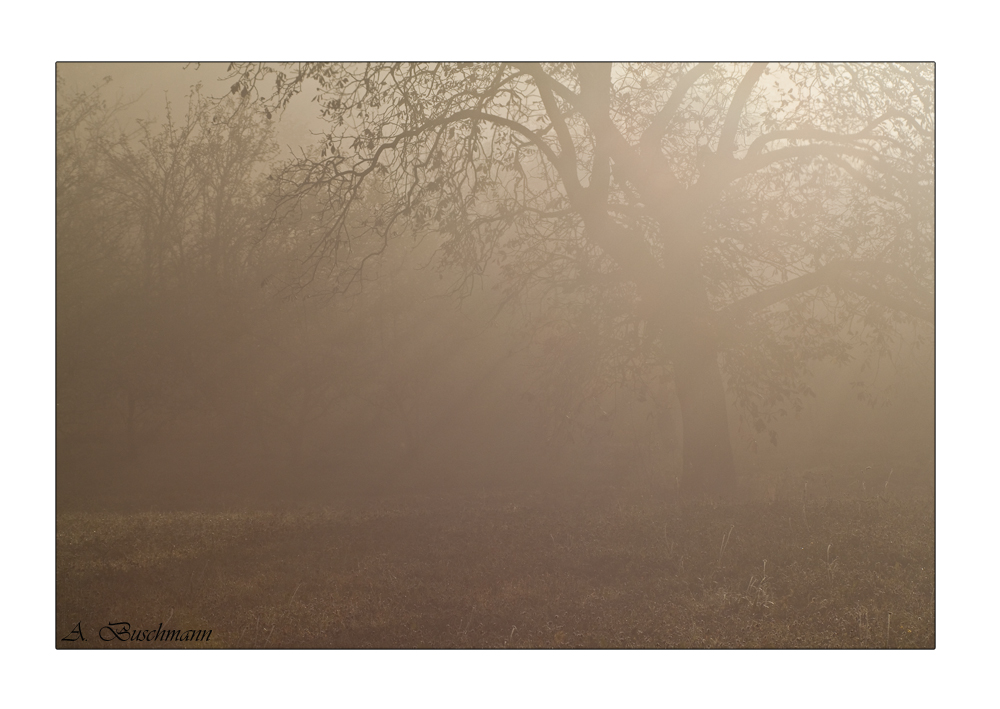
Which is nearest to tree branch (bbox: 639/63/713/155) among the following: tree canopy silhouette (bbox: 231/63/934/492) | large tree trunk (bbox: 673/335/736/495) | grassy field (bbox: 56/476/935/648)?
tree canopy silhouette (bbox: 231/63/934/492)

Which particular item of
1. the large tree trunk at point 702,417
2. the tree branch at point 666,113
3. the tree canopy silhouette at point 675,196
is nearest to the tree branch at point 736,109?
the tree canopy silhouette at point 675,196

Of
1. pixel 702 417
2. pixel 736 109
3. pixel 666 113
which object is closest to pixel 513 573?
pixel 702 417

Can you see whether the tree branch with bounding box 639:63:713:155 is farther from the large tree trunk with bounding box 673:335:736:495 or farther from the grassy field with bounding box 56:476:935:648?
the grassy field with bounding box 56:476:935:648

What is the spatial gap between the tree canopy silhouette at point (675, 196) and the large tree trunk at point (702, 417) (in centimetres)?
1

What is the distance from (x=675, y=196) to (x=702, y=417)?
1.84 metres

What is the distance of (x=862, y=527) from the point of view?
4227mm

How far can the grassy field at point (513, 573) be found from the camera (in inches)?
151

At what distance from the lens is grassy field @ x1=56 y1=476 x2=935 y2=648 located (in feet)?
12.6

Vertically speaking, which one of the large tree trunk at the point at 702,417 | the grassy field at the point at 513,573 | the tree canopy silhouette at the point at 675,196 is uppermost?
the tree canopy silhouette at the point at 675,196

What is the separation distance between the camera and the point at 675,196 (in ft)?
13.9

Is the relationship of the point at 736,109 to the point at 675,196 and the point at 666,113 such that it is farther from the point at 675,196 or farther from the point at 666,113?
the point at 675,196

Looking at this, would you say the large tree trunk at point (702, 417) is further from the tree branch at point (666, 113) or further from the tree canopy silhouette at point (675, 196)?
the tree branch at point (666, 113)

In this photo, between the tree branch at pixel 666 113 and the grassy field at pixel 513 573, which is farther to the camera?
the tree branch at pixel 666 113

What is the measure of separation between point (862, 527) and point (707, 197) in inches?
118
